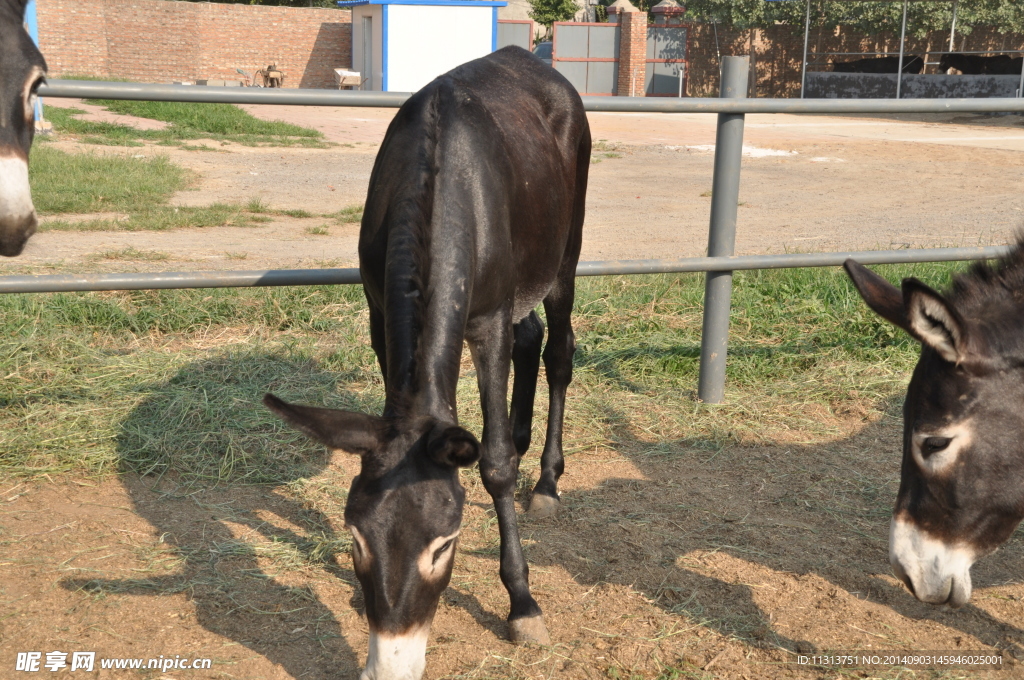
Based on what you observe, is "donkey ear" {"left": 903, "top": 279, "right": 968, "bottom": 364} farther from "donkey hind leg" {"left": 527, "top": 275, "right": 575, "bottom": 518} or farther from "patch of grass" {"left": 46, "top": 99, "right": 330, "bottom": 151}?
"patch of grass" {"left": 46, "top": 99, "right": 330, "bottom": 151}

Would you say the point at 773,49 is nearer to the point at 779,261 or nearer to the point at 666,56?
the point at 666,56

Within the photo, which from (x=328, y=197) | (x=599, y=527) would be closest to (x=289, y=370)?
(x=599, y=527)

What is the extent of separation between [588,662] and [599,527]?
929 mm

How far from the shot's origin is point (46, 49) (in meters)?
30.5

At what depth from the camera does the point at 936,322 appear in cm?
231

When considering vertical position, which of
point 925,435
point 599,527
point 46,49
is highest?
point 46,49

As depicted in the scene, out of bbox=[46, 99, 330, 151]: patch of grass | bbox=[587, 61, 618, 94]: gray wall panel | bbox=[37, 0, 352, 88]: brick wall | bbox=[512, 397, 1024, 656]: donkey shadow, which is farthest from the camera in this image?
bbox=[587, 61, 618, 94]: gray wall panel

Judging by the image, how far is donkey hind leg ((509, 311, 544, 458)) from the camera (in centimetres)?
390

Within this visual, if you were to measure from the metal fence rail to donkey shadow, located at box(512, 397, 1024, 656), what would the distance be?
739mm

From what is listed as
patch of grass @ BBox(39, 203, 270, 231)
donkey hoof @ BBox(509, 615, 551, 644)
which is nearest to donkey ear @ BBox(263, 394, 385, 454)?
donkey hoof @ BBox(509, 615, 551, 644)

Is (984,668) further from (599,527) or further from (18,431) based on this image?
(18,431)

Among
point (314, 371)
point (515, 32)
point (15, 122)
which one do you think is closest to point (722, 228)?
point (314, 371)

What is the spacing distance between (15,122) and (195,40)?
34043 millimetres

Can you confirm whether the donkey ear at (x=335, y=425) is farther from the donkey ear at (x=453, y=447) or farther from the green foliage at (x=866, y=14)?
the green foliage at (x=866, y=14)
